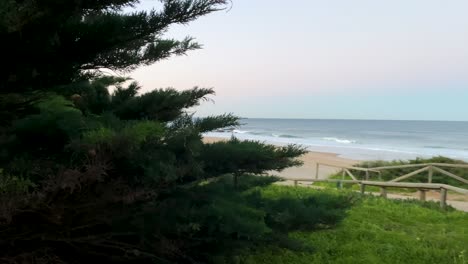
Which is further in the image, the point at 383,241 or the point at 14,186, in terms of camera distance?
the point at 383,241

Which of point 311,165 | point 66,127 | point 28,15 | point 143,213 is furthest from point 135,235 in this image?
point 311,165

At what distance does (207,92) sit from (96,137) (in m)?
1.92

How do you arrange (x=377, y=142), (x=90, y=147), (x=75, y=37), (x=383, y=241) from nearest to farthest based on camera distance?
(x=90, y=147) < (x=75, y=37) < (x=383, y=241) < (x=377, y=142)

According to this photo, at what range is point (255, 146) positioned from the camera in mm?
3207

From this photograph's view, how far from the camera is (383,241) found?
15.6 feet

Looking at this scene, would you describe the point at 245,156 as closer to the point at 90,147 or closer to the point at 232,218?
the point at 232,218

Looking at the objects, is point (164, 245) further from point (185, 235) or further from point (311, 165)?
point (311, 165)

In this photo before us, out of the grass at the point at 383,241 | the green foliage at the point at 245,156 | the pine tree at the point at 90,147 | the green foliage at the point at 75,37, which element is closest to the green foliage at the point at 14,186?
the pine tree at the point at 90,147

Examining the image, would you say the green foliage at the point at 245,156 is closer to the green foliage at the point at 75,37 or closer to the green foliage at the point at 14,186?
the green foliage at the point at 75,37

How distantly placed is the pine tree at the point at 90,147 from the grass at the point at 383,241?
0.99 meters

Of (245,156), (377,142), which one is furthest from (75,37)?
(377,142)

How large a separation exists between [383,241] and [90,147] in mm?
3509

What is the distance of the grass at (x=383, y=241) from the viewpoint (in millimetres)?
4180

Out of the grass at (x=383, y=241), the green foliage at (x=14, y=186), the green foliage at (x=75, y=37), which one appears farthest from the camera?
the grass at (x=383, y=241)
